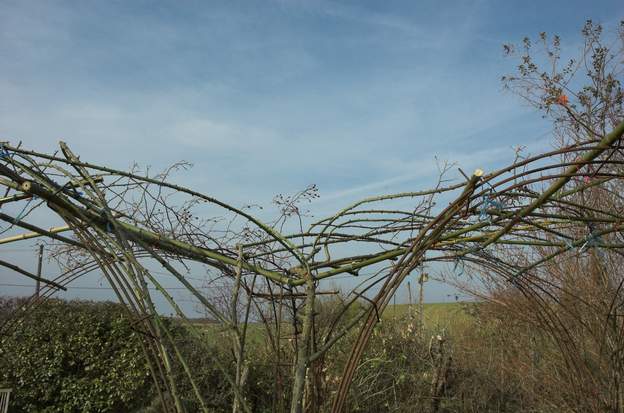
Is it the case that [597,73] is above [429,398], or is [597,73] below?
above

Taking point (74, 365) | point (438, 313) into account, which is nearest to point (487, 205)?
point (74, 365)

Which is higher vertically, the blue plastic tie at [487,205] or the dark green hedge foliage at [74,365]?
the blue plastic tie at [487,205]

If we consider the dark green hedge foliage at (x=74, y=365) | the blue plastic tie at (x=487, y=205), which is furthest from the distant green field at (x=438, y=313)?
the blue plastic tie at (x=487, y=205)

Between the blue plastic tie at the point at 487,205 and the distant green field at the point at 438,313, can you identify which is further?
the distant green field at the point at 438,313

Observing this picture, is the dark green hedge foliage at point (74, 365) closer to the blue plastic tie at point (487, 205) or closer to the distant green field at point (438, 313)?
the distant green field at point (438, 313)

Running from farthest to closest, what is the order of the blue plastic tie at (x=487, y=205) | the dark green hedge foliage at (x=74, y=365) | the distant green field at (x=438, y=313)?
the distant green field at (x=438, y=313)
the dark green hedge foliage at (x=74, y=365)
the blue plastic tie at (x=487, y=205)

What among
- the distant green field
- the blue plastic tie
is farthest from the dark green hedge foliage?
the blue plastic tie

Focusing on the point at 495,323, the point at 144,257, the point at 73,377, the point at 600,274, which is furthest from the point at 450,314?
the point at 144,257

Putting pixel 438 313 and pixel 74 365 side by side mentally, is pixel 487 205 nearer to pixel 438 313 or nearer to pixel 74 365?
pixel 74 365

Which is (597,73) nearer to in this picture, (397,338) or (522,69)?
(522,69)

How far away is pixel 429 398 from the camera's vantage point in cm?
491

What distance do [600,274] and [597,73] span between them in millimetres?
2339

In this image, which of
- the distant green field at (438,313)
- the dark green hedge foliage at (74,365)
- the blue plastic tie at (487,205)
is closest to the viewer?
the blue plastic tie at (487,205)

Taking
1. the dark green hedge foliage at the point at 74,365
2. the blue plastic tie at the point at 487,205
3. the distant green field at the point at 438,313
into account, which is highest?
the blue plastic tie at the point at 487,205
